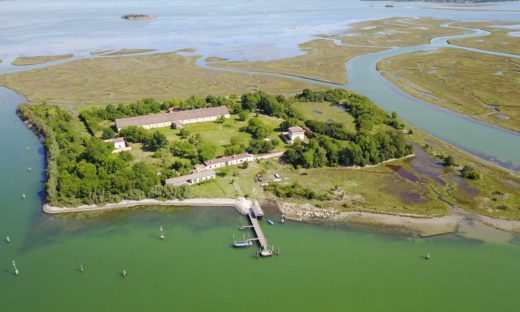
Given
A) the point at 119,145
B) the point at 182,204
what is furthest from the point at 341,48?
the point at 182,204

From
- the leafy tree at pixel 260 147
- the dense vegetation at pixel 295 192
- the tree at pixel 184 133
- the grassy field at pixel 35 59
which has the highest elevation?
the grassy field at pixel 35 59

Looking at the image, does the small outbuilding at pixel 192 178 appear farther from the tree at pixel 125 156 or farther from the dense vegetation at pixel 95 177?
the tree at pixel 125 156

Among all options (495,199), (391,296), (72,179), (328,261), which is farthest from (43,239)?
(495,199)

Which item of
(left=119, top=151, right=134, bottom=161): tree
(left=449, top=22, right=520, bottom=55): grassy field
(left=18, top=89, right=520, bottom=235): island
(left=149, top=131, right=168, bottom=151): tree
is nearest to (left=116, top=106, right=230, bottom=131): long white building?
(left=18, top=89, right=520, bottom=235): island

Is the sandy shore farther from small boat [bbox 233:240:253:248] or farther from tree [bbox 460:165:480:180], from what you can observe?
tree [bbox 460:165:480:180]

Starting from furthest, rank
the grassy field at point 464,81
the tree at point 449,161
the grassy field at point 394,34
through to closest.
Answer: the grassy field at point 394,34
the grassy field at point 464,81
the tree at point 449,161

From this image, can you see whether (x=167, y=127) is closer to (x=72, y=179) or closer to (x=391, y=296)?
(x=72, y=179)

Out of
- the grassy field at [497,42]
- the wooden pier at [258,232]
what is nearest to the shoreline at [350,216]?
the wooden pier at [258,232]
